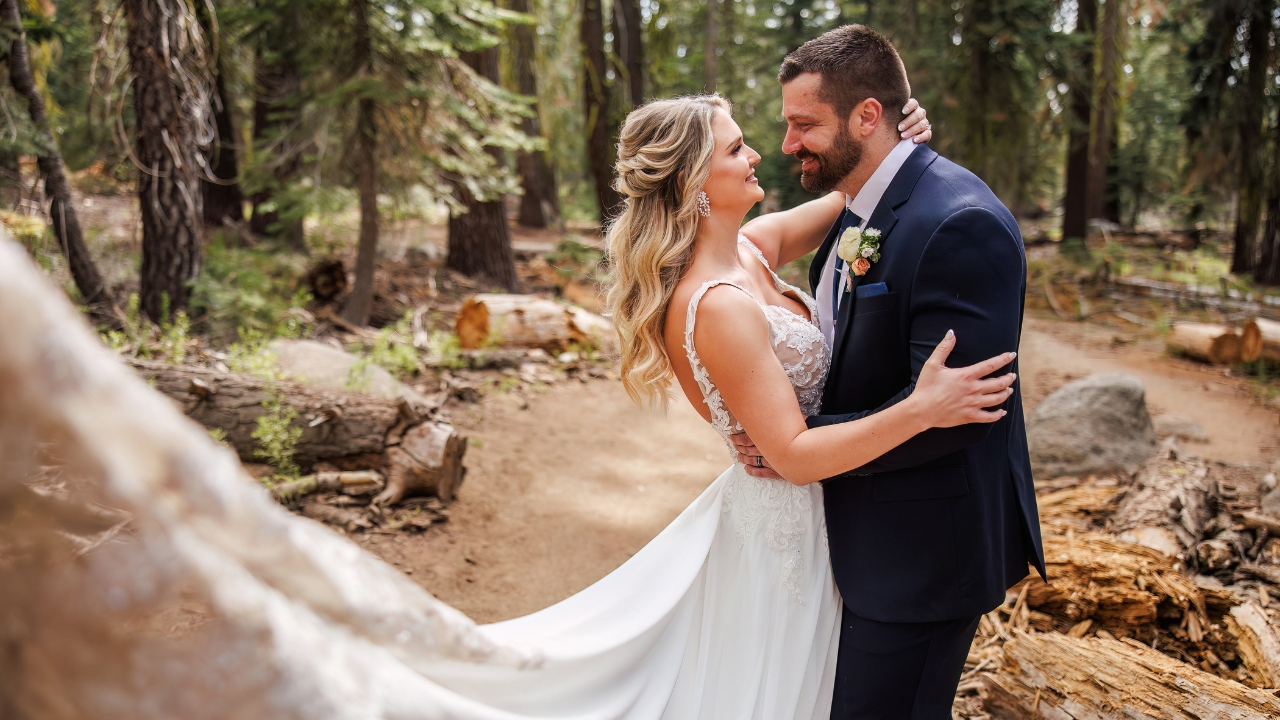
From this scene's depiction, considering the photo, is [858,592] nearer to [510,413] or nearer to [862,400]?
[862,400]

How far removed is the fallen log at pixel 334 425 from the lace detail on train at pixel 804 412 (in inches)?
123

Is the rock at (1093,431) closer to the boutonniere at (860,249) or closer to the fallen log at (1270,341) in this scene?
the boutonniere at (860,249)

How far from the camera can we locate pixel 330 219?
8.47 m

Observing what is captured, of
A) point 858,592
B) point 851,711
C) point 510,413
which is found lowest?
point 510,413

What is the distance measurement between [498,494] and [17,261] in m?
5.09

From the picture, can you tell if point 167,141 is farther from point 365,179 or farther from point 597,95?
point 597,95

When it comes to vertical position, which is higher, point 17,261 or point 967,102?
point 967,102

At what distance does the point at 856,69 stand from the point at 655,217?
31.3 inches

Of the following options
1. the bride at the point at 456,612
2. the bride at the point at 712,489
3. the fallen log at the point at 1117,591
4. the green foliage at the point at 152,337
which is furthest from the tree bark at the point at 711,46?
the bride at the point at 712,489

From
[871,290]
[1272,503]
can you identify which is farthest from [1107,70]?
[871,290]

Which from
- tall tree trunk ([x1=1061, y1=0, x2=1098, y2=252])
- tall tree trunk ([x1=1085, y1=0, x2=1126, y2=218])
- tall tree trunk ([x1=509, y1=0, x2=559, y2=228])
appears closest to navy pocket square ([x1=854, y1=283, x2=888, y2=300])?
tall tree trunk ([x1=509, y1=0, x2=559, y2=228])

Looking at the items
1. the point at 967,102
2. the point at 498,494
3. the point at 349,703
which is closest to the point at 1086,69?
the point at 967,102

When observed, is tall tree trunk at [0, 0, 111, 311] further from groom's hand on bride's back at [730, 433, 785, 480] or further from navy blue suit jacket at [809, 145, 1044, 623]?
navy blue suit jacket at [809, 145, 1044, 623]

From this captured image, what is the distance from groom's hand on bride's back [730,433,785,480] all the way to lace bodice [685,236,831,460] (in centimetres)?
4
